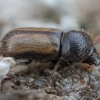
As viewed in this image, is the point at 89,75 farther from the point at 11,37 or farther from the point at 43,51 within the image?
the point at 11,37

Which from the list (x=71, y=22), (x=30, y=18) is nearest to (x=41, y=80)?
(x=71, y=22)

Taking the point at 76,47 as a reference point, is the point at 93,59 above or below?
below

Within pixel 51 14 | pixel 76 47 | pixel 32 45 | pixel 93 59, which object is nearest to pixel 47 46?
pixel 32 45

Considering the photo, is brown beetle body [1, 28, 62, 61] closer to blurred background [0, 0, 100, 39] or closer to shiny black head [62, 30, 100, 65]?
shiny black head [62, 30, 100, 65]

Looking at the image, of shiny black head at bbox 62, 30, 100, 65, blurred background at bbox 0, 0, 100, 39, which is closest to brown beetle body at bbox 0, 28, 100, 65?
shiny black head at bbox 62, 30, 100, 65

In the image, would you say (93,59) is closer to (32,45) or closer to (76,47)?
(76,47)

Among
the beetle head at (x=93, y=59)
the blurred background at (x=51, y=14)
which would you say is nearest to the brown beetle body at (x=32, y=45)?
the beetle head at (x=93, y=59)
